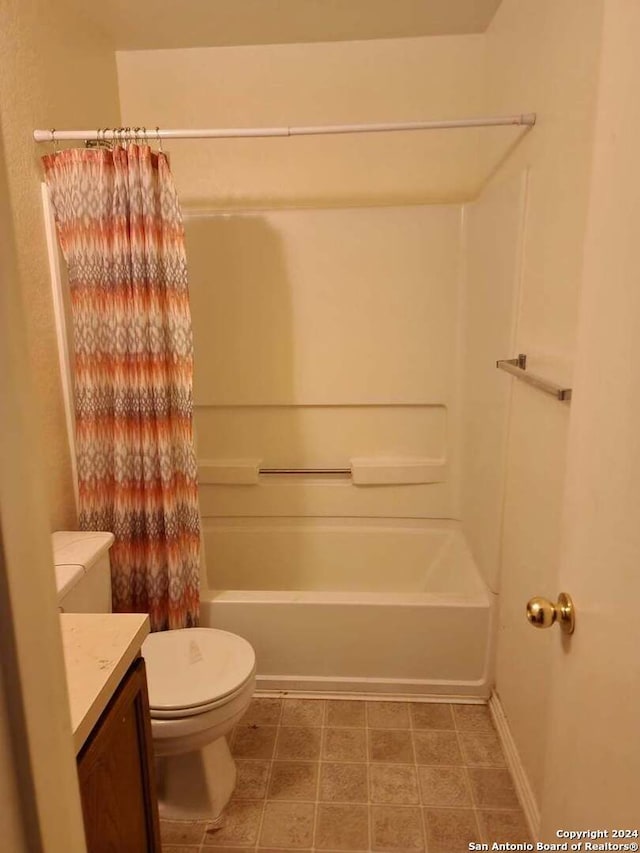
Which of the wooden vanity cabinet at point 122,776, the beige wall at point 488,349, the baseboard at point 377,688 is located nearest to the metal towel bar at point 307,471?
the beige wall at point 488,349

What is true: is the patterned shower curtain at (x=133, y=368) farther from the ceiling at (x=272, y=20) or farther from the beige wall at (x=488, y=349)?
the beige wall at (x=488, y=349)

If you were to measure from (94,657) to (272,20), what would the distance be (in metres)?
2.29

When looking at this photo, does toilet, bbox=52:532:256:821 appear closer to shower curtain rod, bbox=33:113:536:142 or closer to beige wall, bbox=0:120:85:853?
beige wall, bbox=0:120:85:853

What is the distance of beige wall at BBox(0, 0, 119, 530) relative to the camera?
1528mm

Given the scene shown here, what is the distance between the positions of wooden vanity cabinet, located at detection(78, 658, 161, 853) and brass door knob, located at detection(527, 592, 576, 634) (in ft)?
2.32

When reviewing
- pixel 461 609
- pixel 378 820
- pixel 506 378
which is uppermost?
pixel 506 378

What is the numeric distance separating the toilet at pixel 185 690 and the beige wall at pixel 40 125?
0.30 metres

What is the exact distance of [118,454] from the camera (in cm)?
174

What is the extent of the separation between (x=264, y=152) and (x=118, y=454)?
59.7 inches

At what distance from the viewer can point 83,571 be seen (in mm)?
1456

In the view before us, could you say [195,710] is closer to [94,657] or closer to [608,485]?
[94,657]

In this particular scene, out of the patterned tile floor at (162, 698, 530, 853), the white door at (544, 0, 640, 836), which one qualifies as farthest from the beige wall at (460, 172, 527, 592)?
the white door at (544, 0, 640, 836)

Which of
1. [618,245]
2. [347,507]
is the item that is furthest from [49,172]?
[347,507]

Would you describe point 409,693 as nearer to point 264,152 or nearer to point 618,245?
point 618,245
